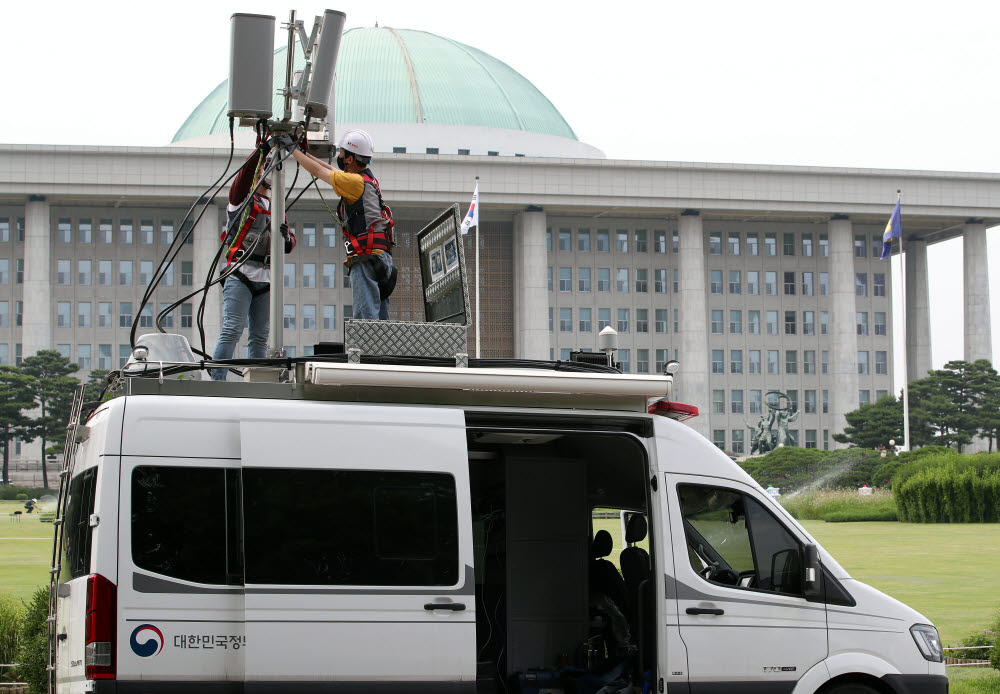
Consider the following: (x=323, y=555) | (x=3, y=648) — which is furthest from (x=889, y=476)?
(x=323, y=555)

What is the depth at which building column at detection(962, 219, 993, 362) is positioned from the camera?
3573 inches

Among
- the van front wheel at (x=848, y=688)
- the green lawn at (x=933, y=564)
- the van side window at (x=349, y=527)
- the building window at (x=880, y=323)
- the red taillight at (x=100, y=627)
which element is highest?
the building window at (x=880, y=323)

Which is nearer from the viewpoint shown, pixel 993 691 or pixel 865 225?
pixel 993 691

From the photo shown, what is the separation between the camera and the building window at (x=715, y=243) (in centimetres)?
9606

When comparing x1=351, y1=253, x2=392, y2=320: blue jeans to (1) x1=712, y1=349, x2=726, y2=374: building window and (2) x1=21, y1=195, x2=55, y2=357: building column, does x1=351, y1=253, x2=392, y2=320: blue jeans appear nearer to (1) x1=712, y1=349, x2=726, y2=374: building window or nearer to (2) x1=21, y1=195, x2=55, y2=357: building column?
(2) x1=21, y1=195, x2=55, y2=357: building column

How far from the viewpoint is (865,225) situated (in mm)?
96875

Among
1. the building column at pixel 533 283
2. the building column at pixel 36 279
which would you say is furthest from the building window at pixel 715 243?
the building column at pixel 36 279

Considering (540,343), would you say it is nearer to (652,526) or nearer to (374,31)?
(374,31)

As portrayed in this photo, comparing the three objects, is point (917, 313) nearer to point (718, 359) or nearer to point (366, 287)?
point (718, 359)

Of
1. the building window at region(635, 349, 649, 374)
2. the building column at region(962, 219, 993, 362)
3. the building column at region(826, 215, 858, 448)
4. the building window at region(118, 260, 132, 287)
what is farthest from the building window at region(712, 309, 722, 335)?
the building window at region(118, 260, 132, 287)

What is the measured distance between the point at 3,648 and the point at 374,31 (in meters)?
101

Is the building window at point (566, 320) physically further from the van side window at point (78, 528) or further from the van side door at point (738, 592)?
the van side window at point (78, 528)

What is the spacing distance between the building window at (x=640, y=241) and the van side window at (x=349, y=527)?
90380 millimetres

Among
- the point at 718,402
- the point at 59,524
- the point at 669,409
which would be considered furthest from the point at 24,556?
the point at 718,402
